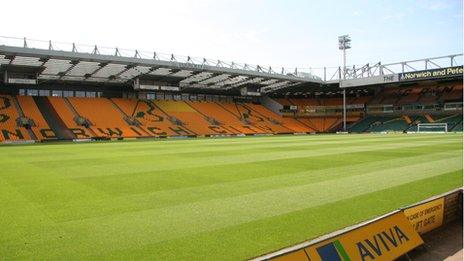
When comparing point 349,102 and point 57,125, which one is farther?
point 349,102

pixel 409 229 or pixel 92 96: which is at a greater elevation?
pixel 92 96

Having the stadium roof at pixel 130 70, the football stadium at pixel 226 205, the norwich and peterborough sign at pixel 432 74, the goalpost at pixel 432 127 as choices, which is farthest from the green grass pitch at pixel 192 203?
the goalpost at pixel 432 127

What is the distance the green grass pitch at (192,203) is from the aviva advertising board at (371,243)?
1.14 metres

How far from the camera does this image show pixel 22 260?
5789 millimetres

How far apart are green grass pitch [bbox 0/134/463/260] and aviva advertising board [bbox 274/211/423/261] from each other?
114cm

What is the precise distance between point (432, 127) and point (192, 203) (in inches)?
2192

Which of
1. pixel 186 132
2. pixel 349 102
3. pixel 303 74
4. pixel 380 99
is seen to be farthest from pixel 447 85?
pixel 186 132

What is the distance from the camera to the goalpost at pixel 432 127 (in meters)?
55.2

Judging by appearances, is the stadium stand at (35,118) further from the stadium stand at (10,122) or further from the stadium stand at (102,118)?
the stadium stand at (102,118)

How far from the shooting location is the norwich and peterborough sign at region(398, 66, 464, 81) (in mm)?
51969

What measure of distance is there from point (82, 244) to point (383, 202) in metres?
6.88

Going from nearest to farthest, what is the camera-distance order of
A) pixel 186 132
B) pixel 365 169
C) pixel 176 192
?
pixel 176 192 < pixel 365 169 < pixel 186 132

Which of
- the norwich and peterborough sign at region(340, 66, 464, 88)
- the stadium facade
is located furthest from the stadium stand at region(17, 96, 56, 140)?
the norwich and peterborough sign at region(340, 66, 464, 88)

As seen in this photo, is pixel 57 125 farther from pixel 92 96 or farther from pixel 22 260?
pixel 22 260
